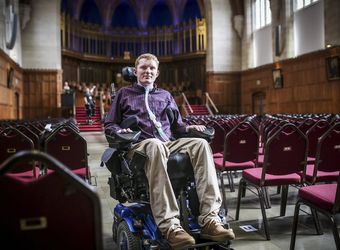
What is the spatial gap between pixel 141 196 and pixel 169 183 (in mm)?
356

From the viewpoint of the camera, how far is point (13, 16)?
1631 cm

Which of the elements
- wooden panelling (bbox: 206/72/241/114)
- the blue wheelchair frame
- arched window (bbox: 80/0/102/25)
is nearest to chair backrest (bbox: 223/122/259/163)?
the blue wheelchair frame

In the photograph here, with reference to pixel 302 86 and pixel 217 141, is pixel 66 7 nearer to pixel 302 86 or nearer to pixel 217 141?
pixel 302 86

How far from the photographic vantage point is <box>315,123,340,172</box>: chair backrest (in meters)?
3.37

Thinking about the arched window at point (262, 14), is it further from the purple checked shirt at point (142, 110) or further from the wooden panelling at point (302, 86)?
the purple checked shirt at point (142, 110)

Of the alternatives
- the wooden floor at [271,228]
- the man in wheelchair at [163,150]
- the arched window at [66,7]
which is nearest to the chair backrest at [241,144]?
the wooden floor at [271,228]

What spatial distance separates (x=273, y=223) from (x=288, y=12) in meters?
15.3

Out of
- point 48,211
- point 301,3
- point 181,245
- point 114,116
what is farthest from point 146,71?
point 301,3

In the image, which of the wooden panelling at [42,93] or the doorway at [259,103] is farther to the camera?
the wooden panelling at [42,93]

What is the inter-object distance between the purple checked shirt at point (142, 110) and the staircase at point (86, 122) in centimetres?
1482

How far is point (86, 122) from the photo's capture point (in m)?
18.9

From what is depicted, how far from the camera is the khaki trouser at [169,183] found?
2.41 m

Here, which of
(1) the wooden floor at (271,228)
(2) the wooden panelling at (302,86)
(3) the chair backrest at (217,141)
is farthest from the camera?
(2) the wooden panelling at (302,86)

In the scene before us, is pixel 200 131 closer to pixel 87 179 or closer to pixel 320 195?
pixel 320 195
